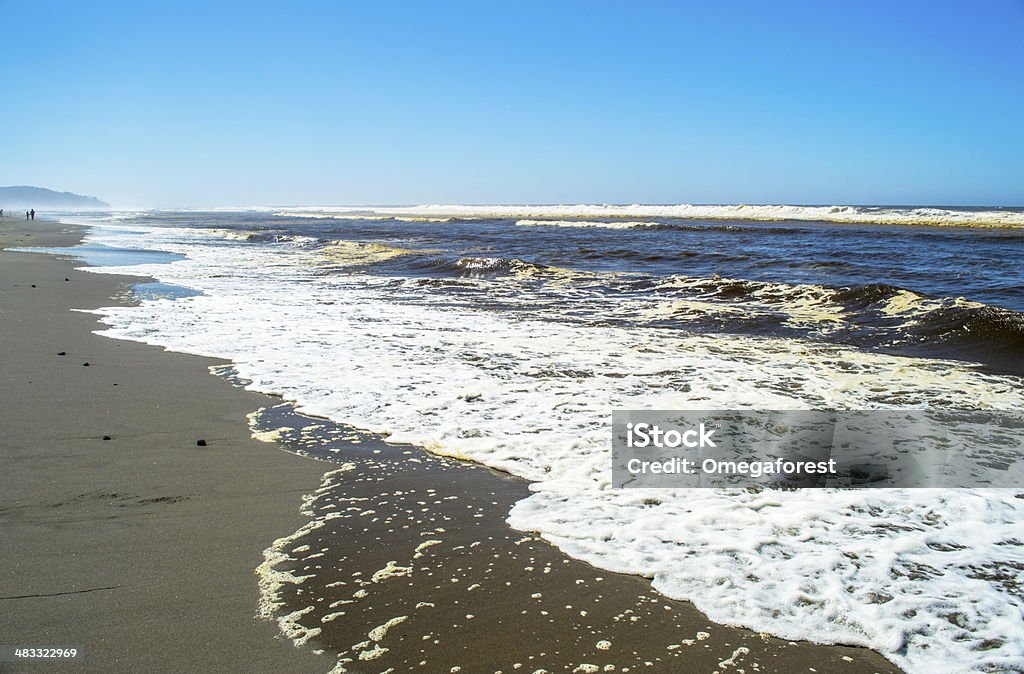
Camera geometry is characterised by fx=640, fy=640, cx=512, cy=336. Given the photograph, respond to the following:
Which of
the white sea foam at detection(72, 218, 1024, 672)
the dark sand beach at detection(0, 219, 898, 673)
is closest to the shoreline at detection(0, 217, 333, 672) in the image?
the dark sand beach at detection(0, 219, 898, 673)

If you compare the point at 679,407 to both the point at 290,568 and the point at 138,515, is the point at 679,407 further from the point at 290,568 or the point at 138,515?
the point at 138,515

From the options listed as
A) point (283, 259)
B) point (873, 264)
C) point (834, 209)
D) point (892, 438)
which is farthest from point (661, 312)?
point (834, 209)

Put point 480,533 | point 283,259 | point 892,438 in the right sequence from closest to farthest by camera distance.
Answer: point 480,533 < point 892,438 < point 283,259

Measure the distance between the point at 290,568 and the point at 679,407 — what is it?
3.33 metres

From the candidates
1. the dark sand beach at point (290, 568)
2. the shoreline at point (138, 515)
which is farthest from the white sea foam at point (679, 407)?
the shoreline at point (138, 515)

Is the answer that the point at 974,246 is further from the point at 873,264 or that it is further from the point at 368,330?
the point at 368,330

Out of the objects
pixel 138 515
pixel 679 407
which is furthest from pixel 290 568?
pixel 679 407

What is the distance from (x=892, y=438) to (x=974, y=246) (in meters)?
22.1

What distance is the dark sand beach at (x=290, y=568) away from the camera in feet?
7.37

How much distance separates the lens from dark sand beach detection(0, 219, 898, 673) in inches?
88.4

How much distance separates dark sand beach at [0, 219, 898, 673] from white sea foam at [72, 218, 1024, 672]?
0.22 meters

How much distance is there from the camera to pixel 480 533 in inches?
125

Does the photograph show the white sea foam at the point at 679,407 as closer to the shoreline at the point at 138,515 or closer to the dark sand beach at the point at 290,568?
the dark sand beach at the point at 290,568

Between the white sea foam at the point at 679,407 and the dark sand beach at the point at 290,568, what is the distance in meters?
0.22
